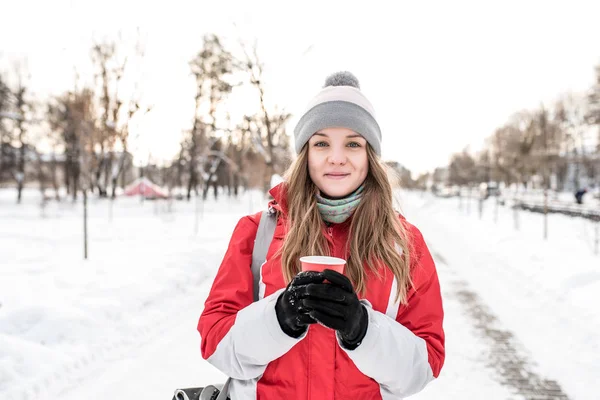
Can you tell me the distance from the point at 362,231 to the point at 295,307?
44 cm

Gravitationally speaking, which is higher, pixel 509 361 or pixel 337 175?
pixel 337 175

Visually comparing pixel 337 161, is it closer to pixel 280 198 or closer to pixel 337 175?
pixel 337 175

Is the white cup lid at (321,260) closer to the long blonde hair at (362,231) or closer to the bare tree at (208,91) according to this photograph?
the long blonde hair at (362,231)

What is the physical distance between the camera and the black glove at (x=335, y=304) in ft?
3.95

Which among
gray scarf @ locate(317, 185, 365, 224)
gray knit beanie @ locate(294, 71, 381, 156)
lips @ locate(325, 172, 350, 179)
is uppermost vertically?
gray knit beanie @ locate(294, 71, 381, 156)

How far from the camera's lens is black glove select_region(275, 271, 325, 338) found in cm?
121

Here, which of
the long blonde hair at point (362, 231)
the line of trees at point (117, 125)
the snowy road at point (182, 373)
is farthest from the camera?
the line of trees at point (117, 125)

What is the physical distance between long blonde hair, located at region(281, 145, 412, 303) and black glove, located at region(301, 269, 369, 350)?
260 millimetres

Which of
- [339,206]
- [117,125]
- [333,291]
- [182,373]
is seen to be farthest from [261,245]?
[117,125]

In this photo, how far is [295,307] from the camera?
1.24 meters

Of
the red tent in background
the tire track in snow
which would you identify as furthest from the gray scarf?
the red tent in background

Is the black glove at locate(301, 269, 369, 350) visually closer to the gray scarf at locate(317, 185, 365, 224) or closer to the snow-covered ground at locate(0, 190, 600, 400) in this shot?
the gray scarf at locate(317, 185, 365, 224)

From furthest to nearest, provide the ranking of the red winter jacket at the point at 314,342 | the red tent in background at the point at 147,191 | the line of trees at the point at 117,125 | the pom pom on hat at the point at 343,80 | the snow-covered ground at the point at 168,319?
the red tent in background at the point at 147,191
the line of trees at the point at 117,125
the snow-covered ground at the point at 168,319
the pom pom on hat at the point at 343,80
the red winter jacket at the point at 314,342

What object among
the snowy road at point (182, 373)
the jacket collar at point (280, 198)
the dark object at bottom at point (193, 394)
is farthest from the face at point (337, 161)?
the snowy road at point (182, 373)
